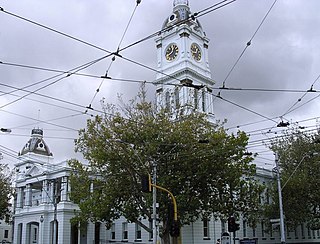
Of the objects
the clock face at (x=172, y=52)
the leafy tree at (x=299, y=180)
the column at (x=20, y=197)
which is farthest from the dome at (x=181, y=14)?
the column at (x=20, y=197)

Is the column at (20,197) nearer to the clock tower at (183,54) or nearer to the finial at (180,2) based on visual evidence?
the clock tower at (183,54)

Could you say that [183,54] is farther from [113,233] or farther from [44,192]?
[44,192]

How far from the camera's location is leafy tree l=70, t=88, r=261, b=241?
33.6m

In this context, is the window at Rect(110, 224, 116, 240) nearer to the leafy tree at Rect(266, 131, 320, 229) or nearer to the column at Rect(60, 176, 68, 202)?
the column at Rect(60, 176, 68, 202)

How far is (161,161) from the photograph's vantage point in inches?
1350

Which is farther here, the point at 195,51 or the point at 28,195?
the point at 195,51

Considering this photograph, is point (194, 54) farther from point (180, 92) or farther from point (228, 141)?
point (228, 141)

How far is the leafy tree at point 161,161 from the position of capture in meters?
33.6

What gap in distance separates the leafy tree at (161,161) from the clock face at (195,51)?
2994 centimetres

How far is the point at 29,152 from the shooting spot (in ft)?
248

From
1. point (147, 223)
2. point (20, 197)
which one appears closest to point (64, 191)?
point (20, 197)

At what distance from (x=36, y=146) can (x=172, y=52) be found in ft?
96.7

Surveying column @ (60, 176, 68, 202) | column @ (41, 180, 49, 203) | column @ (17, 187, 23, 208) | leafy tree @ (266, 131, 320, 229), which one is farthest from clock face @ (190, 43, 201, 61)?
column @ (17, 187, 23, 208)

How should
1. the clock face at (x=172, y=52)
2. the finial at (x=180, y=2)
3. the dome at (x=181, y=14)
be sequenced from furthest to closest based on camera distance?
1. the finial at (x=180, y=2)
2. the dome at (x=181, y=14)
3. the clock face at (x=172, y=52)
